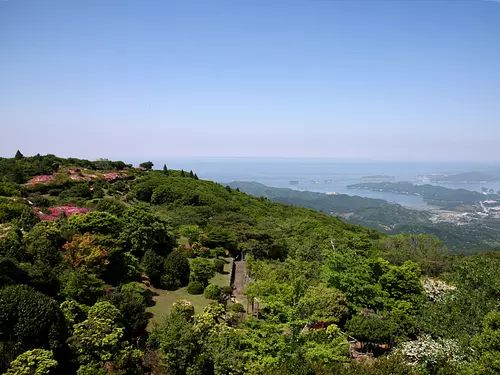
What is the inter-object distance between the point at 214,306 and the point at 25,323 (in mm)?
6066

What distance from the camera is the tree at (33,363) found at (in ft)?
26.8

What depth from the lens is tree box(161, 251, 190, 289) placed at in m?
16.9

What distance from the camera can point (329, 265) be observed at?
1689 cm

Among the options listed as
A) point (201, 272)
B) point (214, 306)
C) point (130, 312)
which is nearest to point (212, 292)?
point (201, 272)

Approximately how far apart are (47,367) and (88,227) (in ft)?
28.0

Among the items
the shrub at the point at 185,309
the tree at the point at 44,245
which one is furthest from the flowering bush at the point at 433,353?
the tree at the point at 44,245

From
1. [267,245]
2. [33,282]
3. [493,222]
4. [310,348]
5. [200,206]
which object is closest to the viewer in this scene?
[310,348]

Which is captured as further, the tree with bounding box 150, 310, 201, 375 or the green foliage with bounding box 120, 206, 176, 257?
the green foliage with bounding box 120, 206, 176, 257

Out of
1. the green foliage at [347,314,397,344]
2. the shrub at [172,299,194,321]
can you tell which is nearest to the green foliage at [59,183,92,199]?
the shrub at [172,299,194,321]

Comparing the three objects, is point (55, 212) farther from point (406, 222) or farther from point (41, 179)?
point (406, 222)

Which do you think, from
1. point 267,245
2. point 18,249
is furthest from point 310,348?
point 267,245

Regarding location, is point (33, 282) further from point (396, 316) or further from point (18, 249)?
point (396, 316)

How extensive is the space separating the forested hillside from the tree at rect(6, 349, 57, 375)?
0.03m

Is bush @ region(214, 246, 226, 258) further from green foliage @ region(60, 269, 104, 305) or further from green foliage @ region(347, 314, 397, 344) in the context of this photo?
green foliage @ region(347, 314, 397, 344)
